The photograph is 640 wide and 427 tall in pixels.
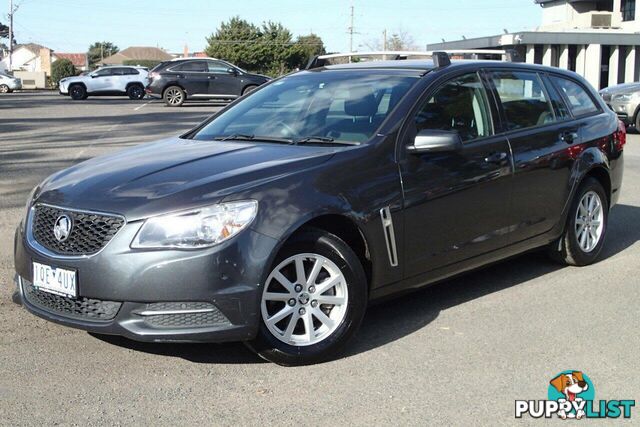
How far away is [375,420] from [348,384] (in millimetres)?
438

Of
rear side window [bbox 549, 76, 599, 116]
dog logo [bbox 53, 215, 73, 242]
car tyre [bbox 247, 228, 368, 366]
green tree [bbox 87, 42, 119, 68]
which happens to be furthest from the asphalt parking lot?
green tree [bbox 87, 42, 119, 68]

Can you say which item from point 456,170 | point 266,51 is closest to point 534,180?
point 456,170

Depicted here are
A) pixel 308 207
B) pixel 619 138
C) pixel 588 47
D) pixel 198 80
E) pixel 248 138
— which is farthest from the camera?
pixel 588 47

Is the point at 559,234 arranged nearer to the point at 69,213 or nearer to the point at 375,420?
the point at 375,420

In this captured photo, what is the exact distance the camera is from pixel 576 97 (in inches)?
264

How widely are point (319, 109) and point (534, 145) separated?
1678mm

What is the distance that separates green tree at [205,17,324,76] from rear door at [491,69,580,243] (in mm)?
76168

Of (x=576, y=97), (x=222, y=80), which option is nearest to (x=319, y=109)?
(x=576, y=97)

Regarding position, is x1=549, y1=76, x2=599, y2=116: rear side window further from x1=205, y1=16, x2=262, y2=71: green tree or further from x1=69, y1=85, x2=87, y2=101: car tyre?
x1=205, y1=16, x2=262, y2=71: green tree

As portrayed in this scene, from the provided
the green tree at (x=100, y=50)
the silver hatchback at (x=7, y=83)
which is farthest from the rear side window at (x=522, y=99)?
the green tree at (x=100, y=50)

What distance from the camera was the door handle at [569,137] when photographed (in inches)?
244

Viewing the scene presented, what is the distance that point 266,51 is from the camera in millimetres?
82938

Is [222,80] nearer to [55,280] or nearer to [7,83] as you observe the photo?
[55,280]

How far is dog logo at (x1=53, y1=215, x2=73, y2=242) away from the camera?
4211 mm
